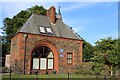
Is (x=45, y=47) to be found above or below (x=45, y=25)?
below

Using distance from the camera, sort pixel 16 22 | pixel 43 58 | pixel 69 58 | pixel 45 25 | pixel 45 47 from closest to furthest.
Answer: pixel 43 58 < pixel 45 47 < pixel 45 25 < pixel 69 58 < pixel 16 22

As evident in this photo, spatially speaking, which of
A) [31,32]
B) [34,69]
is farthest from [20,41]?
[34,69]

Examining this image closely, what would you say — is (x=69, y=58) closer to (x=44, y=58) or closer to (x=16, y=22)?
(x=44, y=58)

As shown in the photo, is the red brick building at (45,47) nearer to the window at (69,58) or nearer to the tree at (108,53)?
the window at (69,58)

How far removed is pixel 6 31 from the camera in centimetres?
4503

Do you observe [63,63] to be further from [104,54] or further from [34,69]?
[104,54]

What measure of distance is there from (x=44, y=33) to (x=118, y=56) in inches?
357

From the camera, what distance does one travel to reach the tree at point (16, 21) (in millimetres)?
38750

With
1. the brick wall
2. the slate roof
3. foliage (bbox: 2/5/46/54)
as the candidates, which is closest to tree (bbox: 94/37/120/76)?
the brick wall

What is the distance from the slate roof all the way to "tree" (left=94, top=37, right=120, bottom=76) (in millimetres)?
5342

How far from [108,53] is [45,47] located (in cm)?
772

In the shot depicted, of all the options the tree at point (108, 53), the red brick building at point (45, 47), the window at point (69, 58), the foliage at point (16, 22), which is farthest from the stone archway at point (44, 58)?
the foliage at point (16, 22)

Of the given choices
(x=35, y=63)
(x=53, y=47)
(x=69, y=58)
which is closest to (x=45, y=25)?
(x=53, y=47)

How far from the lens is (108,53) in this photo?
21.5 meters
